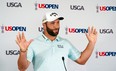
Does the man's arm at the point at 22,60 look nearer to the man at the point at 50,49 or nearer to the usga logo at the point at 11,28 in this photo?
the man at the point at 50,49

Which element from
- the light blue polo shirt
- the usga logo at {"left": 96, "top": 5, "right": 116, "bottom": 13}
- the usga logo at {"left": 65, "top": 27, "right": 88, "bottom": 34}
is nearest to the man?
the light blue polo shirt

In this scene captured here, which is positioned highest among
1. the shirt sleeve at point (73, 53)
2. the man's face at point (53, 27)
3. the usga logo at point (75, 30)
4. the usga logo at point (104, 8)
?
the usga logo at point (104, 8)

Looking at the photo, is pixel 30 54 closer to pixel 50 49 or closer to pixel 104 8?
pixel 50 49

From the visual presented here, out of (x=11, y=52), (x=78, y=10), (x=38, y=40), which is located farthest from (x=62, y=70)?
(x=78, y=10)

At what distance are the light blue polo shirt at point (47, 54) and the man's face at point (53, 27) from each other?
0.24 feet

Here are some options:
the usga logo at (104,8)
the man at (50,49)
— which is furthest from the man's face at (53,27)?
the usga logo at (104,8)

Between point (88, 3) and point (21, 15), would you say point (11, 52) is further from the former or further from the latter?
point (88, 3)

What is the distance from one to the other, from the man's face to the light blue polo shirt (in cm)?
7

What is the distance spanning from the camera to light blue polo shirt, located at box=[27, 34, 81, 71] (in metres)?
1.89

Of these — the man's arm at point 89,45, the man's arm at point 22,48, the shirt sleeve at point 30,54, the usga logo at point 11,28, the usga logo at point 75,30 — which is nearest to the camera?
the man's arm at point 22,48

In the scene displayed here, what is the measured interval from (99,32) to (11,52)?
3.02 feet

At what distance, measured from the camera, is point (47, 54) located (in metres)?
1.92

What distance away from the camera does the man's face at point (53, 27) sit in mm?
1934

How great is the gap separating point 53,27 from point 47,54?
0.22 meters
